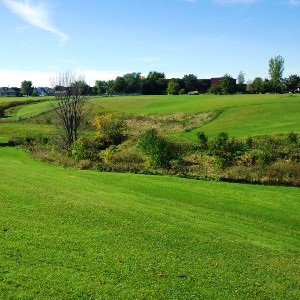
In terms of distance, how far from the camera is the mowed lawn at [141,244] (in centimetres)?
1299

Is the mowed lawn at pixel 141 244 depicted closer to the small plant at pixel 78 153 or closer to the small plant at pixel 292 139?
the small plant at pixel 78 153

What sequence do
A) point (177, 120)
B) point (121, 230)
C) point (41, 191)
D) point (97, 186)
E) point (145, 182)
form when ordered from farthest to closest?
point (177, 120) < point (145, 182) < point (97, 186) < point (41, 191) < point (121, 230)

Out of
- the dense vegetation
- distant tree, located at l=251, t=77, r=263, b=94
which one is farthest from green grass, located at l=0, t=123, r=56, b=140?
distant tree, located at l=251, t=77, r=263, b=94

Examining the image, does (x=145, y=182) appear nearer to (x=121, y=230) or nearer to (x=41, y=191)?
(x=41, y=191)

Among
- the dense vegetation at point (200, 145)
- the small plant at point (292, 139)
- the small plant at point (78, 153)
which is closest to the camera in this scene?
the dense vegetation at point (200, 145)

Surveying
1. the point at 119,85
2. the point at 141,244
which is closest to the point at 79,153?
the point at 141,244

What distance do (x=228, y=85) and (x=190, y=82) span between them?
29.3m

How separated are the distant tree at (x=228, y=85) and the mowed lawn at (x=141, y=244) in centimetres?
13081

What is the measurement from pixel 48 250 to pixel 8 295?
3.30 metres

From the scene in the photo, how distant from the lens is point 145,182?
32750 millimetres

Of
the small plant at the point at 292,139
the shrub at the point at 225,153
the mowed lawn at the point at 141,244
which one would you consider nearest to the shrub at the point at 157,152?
the shrub at the point at 225,153

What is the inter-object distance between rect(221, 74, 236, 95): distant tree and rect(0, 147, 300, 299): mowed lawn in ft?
429

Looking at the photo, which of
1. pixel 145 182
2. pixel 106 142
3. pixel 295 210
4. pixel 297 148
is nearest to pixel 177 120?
pixel 106 142

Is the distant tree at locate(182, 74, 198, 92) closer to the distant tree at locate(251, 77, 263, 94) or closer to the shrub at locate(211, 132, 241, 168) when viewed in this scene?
the distant tree at locate(251, 77, 263, 94)
